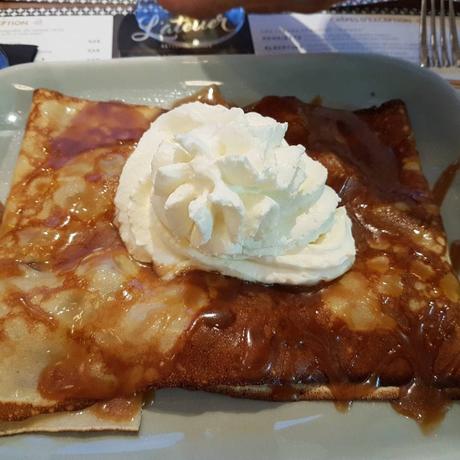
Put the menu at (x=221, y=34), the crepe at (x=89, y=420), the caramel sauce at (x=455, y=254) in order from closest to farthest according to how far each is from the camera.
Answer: the crepe at (x=89, y=420) < the caramel sauce at (x=455, y=254) < the menu at (x=221, y=34)

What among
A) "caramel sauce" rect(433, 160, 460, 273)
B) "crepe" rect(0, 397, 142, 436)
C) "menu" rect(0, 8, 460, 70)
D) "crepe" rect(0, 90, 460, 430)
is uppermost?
"menu" rect(0, 8, 460, 70)

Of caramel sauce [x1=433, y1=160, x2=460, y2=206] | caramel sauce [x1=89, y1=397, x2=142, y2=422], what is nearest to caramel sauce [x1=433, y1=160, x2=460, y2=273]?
caramel sauce [x1=433, y1=160, x2=460, y2=206]

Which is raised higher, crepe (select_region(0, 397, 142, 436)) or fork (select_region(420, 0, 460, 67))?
fork (select_region(420, 0, 460, 67))

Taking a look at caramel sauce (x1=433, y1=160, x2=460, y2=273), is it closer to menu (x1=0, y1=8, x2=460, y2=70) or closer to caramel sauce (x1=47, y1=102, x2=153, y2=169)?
menu (x1=0, y1=8, x2=460, y2=70)

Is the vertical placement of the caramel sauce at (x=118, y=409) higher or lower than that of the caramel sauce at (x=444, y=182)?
lower

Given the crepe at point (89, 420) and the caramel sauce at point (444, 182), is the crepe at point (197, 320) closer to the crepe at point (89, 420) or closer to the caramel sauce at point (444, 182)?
the crepe at point (89, 420)

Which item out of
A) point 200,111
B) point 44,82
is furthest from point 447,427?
point 44,82

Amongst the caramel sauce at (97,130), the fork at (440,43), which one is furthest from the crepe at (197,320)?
the fork at (440,43)
